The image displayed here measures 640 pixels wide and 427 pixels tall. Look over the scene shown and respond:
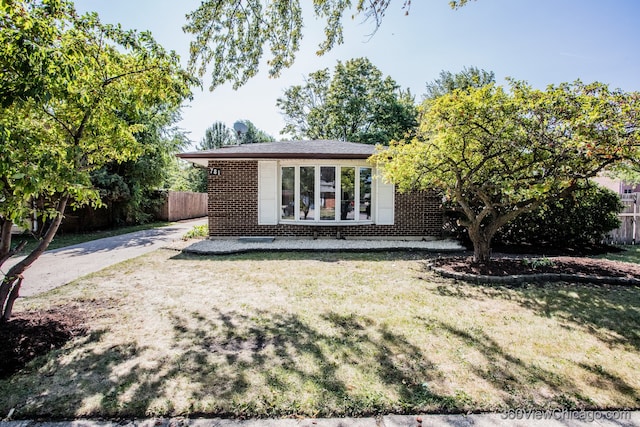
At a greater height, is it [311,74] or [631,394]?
[311,74]

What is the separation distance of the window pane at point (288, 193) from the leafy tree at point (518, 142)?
14.9 feet

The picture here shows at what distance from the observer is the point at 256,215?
10.8 m

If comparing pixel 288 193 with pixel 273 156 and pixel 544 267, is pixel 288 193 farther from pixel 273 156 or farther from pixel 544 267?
pixel 544 267

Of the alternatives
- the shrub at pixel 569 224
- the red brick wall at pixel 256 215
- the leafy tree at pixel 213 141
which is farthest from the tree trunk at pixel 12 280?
the leafy tree at pixel 213 141

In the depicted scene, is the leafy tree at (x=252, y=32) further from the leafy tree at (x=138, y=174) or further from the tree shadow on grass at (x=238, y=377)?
the leafy tree at (x=138, y=174)

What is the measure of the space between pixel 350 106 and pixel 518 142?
24.0 m

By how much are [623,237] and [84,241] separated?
58.8 ft

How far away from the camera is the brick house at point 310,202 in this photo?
35.2ft

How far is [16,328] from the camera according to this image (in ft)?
11.5

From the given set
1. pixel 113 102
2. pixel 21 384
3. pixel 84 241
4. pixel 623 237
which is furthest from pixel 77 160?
pixel 623 237

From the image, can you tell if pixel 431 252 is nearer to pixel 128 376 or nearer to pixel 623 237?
pixel 623 237

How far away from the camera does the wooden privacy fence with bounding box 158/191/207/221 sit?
2016 cm

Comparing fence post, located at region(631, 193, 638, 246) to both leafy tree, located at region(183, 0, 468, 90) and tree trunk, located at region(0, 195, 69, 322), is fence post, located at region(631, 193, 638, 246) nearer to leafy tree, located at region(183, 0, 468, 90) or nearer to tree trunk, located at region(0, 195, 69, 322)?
leafy tree, located at region(183, 0, 468, 90)

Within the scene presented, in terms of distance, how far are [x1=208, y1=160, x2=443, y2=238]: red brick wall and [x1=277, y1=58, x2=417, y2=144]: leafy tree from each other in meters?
15.4
